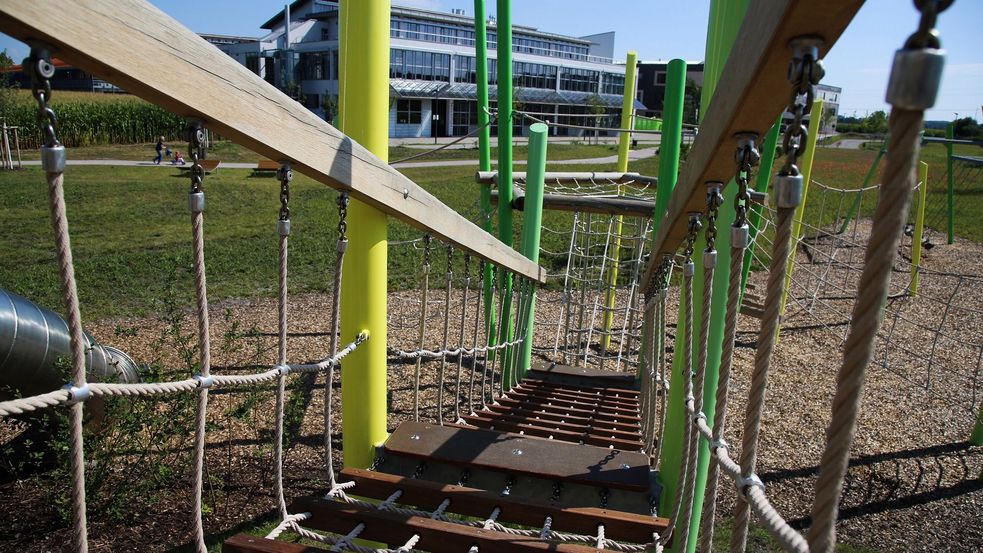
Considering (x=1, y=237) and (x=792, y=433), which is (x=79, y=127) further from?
(x=792, y=433)

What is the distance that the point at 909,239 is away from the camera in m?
14.8

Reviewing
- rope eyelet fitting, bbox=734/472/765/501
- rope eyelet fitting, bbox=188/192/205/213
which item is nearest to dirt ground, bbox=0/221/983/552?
rope eyelet fitting, bbox=188/192/205/213

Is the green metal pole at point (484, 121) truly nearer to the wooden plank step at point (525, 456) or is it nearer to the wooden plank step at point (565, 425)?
the wooden plank step at point (565, 425)

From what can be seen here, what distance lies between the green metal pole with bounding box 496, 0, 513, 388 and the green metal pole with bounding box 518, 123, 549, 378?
183 millimetres

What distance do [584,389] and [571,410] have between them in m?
1.18

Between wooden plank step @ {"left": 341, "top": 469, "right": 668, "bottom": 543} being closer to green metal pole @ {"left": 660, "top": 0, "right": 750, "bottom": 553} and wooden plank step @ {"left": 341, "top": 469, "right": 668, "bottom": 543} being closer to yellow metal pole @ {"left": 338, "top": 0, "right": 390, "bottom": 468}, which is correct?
yellow metal pole @ {"left": 338, "top": 0, "right": 390, "bottom": 468}

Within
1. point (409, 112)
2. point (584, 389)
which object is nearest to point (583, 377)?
point (584, 389)

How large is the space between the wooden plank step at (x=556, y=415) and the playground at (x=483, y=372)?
2 centimetres

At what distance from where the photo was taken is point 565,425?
11.3 ft

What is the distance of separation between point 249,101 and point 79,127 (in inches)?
1193

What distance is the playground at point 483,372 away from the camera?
1.04 m

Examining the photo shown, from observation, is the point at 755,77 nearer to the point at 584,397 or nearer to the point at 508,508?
the point at 508,508

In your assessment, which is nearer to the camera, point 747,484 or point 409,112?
point 747,484

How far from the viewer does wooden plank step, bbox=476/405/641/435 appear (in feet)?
11.7
